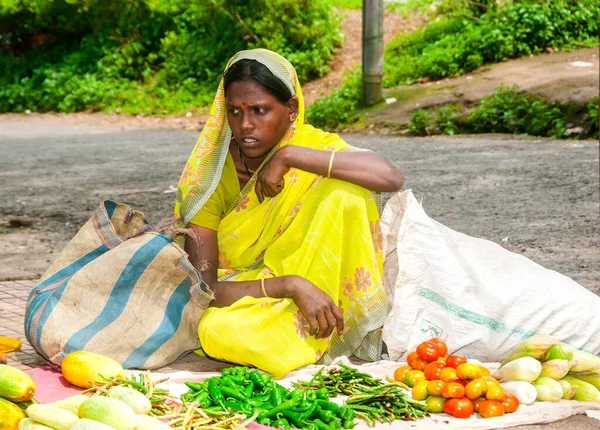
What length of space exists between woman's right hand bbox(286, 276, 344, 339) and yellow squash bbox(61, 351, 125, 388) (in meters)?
0.79

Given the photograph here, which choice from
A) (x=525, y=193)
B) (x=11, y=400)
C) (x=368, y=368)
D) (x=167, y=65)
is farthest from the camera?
(x=167, y=65)

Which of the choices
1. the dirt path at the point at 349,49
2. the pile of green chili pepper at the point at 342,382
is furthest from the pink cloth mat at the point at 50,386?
the dirt path at the point at 349,49

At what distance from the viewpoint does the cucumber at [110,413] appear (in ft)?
8.27

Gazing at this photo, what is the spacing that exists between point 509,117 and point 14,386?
30.7 feet

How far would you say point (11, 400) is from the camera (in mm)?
2766

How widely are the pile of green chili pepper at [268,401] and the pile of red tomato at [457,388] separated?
1.15 ft

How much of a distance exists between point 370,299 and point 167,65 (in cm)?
1496

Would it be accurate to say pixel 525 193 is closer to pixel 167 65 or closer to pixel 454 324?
pixel 454 324

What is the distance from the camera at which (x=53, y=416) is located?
8.45ft

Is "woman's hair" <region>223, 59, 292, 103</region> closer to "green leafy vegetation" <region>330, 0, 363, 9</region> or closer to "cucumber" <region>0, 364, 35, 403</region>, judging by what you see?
"cucumber" <region>0, 364, 35, 403</region>

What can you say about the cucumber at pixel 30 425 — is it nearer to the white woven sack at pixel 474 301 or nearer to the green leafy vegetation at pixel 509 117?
the white woven sack at pixel 474 301

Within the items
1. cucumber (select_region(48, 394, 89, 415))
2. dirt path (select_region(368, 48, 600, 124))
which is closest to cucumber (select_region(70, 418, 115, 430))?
cucumber (select_region(48, 394, 89, 415))

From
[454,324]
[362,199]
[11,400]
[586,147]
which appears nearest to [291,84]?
[362,199]

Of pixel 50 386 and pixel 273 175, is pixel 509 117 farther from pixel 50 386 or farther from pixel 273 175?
pixel 50 386
